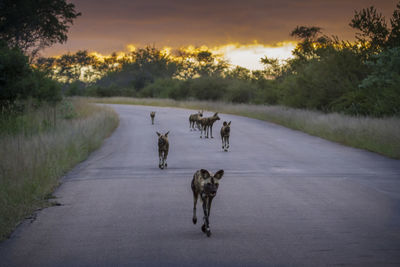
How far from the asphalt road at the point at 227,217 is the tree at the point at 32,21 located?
51.3ft

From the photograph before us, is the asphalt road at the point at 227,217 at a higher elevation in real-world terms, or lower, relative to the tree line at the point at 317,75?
lower

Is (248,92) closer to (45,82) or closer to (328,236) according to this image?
(45,82)

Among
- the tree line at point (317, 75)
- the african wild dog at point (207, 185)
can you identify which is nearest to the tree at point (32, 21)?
the tree line at point (317, 75)

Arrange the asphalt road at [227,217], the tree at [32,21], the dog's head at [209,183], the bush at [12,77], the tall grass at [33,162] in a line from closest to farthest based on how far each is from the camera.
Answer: the asphalt road at [227,217] → the dog's head at [209,183] → the tall grass at [33,162] → the bush at [12,77] → the tree at [32,21]

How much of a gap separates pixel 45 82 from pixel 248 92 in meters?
31.4

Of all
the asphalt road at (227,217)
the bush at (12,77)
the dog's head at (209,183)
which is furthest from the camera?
the bush at (12,77)

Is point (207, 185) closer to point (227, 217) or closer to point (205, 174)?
point (205, 174)

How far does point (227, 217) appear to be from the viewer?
7691 millimetres

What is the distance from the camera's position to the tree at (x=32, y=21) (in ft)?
87.8

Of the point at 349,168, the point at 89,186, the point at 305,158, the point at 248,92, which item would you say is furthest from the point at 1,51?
the point at 248,92

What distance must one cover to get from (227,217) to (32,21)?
23.9 m

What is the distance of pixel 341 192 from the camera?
9805 mm

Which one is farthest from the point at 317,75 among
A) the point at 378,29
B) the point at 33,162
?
the point at 33,162

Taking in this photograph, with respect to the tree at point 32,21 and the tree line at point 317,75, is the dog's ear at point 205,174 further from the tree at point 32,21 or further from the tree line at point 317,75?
the tree at point 32,21
